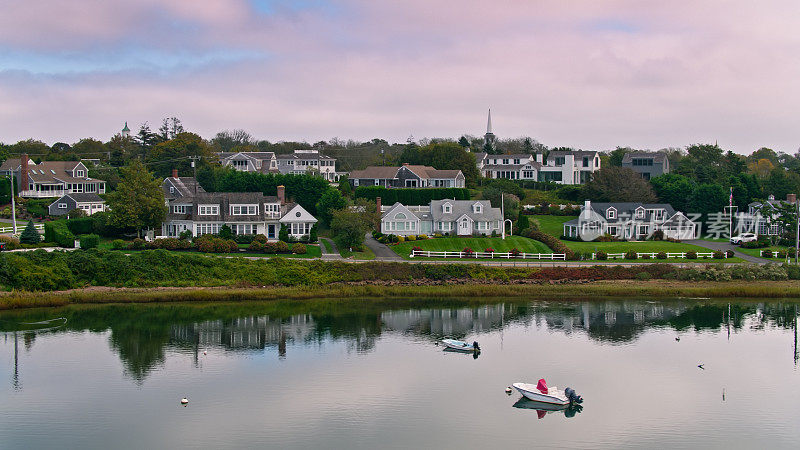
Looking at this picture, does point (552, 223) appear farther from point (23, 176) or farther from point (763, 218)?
point (23, 176)

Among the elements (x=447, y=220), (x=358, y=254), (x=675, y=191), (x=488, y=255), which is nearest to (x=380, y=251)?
(x=358, y=254)

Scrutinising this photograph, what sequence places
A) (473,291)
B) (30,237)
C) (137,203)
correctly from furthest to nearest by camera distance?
1. (137,203)
2. (30,237)
3. (473,291)

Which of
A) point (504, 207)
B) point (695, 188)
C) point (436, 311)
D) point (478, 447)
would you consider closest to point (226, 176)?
point (504, 207)

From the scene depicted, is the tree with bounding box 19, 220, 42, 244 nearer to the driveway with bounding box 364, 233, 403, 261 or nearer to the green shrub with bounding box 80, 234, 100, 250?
the green shrub with bounding box 80, 234, 100, 250

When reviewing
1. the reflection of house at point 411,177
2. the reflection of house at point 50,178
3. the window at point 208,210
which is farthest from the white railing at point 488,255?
the reflection of house at point 50,178

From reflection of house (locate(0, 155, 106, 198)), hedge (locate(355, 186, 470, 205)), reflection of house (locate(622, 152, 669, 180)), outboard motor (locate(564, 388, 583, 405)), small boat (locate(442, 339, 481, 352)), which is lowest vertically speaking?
outboard motor (locate(564, 388, 583, 405))

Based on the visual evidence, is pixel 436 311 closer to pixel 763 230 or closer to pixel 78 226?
pixel 78 226

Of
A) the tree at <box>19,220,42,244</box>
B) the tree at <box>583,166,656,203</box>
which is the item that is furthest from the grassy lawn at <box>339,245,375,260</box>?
the tree at <box>583,166,656,203</box>

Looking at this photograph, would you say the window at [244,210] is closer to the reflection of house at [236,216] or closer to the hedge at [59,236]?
the reflection of house at [236,216]
